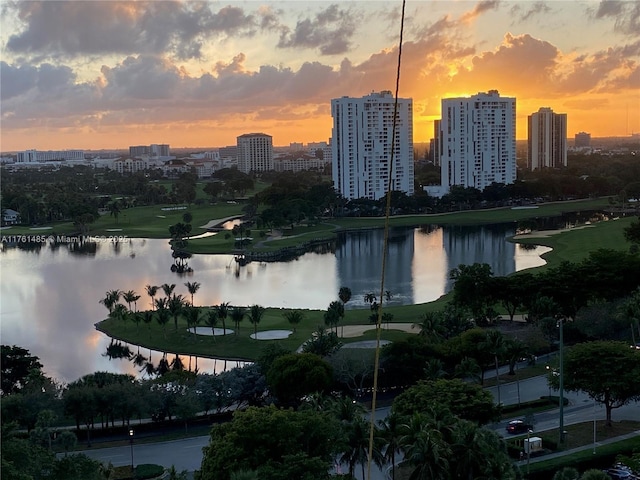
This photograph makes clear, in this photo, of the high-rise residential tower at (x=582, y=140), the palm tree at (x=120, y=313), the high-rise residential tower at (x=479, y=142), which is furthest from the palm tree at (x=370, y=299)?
the high-rise residential tower at (x=582, y=140)

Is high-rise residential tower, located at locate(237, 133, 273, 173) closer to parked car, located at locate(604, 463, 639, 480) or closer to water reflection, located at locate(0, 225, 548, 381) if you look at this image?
water reflection, located at locate(0, 225, 548, 381)

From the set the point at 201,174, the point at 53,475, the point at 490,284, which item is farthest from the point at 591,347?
the point at 201,174

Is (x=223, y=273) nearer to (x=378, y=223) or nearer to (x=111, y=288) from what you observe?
(x=111, y=288)

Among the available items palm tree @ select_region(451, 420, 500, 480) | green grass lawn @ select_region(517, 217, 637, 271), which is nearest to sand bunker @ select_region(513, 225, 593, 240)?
green grass lawn @ select_region(517, 217, 637, 271)

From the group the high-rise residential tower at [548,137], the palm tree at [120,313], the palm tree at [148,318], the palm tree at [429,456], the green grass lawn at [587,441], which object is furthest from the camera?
the high-rise residential tower at [548,137]

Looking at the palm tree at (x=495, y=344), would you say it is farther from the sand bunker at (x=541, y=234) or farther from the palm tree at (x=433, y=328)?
the sand bunker at (x=541, y=234)

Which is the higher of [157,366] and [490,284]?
[490,284]

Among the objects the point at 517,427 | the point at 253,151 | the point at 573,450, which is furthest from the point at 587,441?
the point at 253,151
